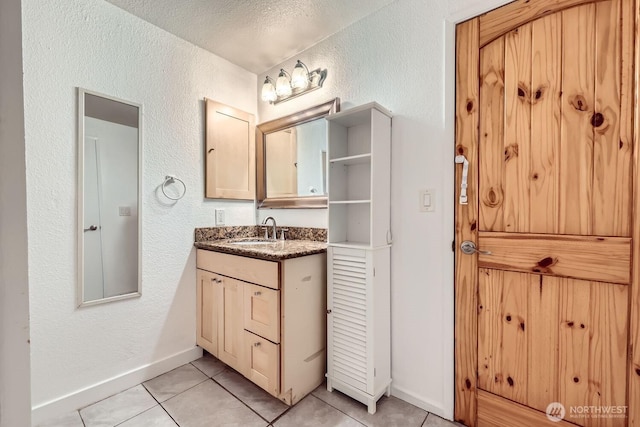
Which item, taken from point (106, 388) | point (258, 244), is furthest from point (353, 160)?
point (106, 388)

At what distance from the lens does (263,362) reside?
5.06ft

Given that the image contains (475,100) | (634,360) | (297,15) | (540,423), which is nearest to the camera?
(634,360)

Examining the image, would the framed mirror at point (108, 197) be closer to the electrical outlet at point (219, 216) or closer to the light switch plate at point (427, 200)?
the electrical outlet at point (219, 216)

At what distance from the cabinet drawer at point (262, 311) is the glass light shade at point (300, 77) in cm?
147

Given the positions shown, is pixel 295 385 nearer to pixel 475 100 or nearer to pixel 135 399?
pixel 135 399

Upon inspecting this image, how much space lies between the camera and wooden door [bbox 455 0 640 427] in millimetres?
1062

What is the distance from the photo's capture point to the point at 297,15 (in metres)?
1.75

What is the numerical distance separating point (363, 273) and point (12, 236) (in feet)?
4.35

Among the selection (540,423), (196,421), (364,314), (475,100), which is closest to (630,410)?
(540,423)

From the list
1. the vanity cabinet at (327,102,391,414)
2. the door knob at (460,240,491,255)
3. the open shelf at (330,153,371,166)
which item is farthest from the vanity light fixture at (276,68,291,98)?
the door knob at (460,240,491,255)

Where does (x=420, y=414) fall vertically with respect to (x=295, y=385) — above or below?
below

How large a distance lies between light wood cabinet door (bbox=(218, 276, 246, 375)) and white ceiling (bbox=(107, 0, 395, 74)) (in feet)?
5.52

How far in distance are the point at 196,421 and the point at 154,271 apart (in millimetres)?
934

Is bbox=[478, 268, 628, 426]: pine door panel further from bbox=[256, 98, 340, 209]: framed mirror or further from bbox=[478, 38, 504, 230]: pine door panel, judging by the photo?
bbox=[256, 98, 340, 209]: framed mirror
